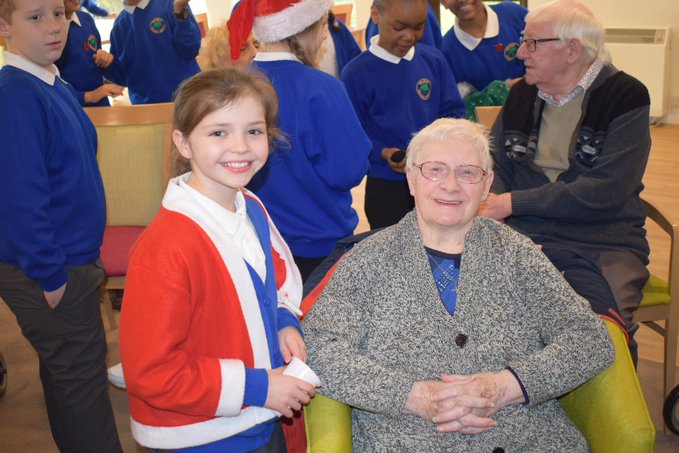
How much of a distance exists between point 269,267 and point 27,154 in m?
0.74

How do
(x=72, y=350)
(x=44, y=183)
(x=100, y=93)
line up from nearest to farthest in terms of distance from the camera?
(x=44, y=183)
(x=72, y=350)
(x=100, y=93)

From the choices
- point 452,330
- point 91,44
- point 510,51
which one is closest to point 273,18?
point 452,330

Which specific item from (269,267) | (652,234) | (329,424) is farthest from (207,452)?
(652,234)

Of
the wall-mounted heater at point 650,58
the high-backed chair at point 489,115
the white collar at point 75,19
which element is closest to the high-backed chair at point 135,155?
the white collar at point 75,19

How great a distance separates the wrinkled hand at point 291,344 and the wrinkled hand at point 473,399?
1.04ft

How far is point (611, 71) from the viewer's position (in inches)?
98.9

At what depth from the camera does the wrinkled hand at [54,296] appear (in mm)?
2023

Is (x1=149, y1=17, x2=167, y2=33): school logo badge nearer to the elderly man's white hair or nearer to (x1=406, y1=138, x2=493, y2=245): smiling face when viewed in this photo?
the elderly man's white hair

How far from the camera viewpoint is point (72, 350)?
6.95 ft

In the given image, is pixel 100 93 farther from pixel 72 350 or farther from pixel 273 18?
pixel 72 350

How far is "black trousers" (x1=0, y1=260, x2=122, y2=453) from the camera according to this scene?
80.7 inches

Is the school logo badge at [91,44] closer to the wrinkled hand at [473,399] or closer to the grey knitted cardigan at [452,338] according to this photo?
the grey knitted cardigan at [452,338]

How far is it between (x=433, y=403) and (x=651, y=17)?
19.0ft

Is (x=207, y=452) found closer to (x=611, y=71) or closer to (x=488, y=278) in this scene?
(x=488, y=278)
